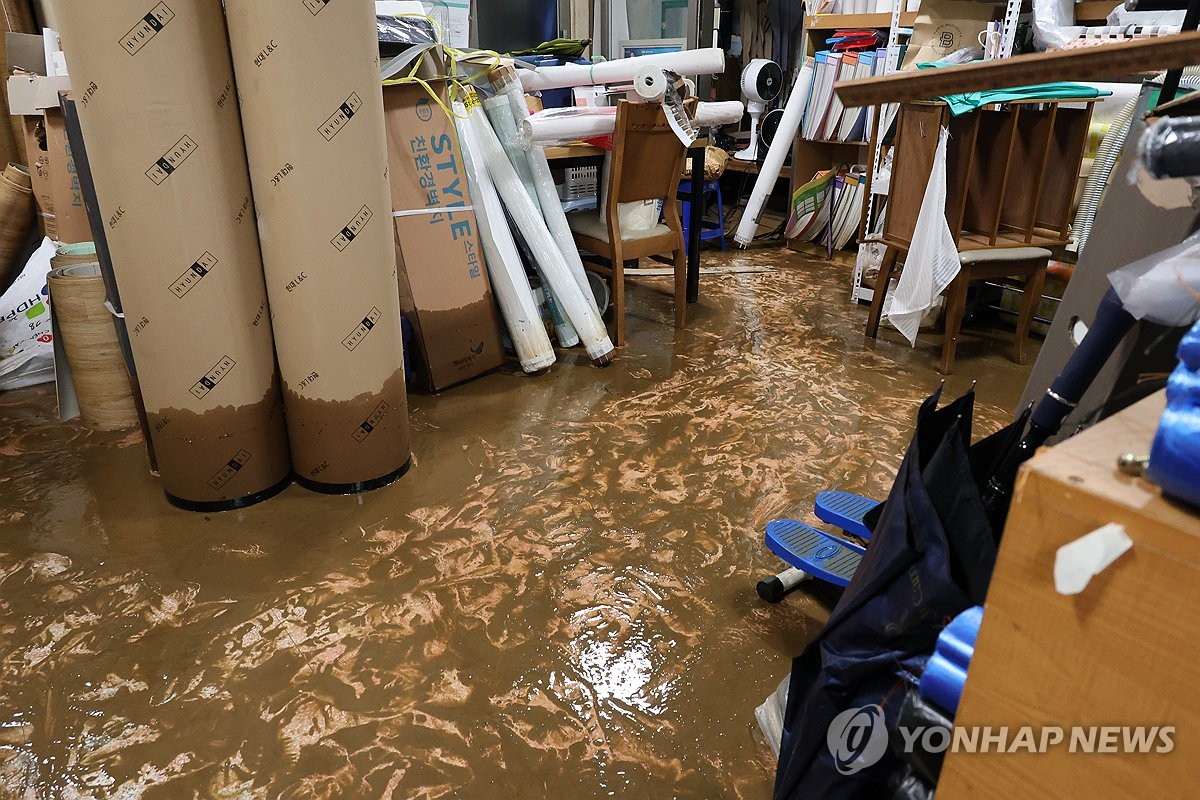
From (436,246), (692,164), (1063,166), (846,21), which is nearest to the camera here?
(436,246)

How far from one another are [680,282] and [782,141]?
5.81 feet

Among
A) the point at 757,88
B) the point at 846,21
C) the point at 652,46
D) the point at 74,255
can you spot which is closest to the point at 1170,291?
the point at 74,255

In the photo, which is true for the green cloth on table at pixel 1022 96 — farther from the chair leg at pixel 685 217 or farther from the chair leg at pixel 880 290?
the chair leg at pixel 685 217

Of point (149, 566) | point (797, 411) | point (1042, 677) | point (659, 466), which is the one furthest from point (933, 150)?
point (149, 566)

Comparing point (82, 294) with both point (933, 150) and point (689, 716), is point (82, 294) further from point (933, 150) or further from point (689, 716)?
point (933, 150)

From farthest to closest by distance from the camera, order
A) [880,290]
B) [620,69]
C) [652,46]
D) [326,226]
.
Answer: [652,46]
[880,290]
[620,69]
[326,226]

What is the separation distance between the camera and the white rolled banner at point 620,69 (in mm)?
2875

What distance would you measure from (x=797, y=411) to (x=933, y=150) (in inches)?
41.8

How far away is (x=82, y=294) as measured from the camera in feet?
7.05

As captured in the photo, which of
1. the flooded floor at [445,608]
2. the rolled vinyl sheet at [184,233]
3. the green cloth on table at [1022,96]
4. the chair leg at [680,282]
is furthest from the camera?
the chair leg at [680,282]

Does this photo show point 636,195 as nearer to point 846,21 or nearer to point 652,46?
point 846,21

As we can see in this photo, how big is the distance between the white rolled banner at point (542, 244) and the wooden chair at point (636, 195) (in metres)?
0.21

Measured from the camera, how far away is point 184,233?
1644 millimetres

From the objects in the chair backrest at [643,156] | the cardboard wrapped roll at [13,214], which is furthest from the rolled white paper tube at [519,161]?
the cardboard wrapped roll at [13,214]
